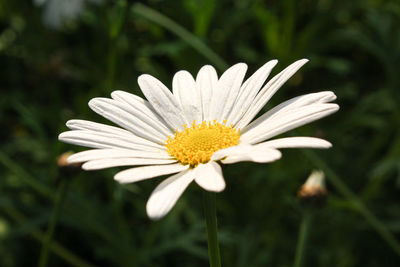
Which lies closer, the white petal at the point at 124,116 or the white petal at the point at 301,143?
the white petal at the point at 301,143

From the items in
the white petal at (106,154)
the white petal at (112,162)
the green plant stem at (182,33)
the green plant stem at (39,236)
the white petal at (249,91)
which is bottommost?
the white petal at (112,162)

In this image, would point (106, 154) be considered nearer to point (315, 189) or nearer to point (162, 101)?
point (162, 101)

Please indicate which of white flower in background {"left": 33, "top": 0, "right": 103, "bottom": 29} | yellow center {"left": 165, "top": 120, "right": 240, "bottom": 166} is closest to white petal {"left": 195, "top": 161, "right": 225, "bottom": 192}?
yellow center {"left": 165, "top": 120, "right": 240, "bottom": 166}

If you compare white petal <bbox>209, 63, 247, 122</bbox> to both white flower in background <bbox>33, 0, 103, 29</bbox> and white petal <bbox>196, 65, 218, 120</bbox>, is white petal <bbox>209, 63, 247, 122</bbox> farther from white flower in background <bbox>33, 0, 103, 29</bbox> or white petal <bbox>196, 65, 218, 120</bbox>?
white flower in background <bbox>33, 0, 103, 29</bbox>

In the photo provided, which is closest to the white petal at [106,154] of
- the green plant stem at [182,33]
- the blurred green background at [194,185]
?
the blurred green background at [194,185]

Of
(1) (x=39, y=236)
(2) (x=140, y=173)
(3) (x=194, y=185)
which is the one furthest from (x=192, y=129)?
(1) (x=39, y=236)

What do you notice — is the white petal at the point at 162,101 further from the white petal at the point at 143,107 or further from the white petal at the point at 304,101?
the white petal at the point at 304,101

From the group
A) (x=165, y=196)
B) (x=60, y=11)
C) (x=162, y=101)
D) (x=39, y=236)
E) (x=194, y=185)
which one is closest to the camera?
(x=165, y=196)
